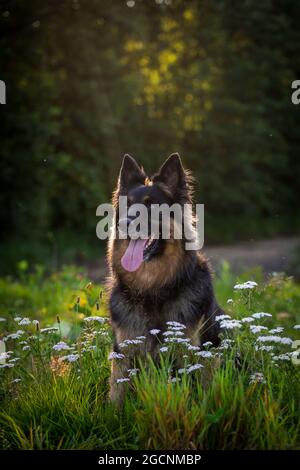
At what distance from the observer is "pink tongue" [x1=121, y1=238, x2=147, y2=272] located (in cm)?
474

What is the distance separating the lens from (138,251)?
15.8ft

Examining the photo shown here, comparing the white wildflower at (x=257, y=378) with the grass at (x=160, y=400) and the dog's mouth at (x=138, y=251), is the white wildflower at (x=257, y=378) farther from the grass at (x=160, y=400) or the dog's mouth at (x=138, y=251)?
the dog's mouth at (x=138, y=251)


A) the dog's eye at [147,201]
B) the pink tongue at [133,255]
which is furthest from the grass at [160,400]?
the dog's eye at [147,201]

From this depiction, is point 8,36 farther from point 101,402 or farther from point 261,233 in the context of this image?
point 261,233

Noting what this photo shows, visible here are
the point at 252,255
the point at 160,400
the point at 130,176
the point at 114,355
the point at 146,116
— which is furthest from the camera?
the point at 146,116

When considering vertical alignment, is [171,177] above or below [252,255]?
above

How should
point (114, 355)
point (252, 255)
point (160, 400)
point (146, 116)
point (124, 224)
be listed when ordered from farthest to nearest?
1. point (146, 116)
2. point (252, 255)
3. point (124, 224)
4. point (114, 355)
5. point (160, 400)

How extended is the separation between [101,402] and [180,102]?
57.1 feet

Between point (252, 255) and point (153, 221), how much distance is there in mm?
13866

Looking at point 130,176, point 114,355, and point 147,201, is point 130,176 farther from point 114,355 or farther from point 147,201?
point 114,355

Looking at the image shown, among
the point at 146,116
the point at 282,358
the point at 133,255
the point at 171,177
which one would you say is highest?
the point at 146,116

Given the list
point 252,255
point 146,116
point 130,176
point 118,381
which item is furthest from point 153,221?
point 146,116

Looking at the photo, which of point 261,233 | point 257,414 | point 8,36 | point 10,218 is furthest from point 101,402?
point 261,233

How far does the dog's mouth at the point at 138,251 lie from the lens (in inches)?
187
